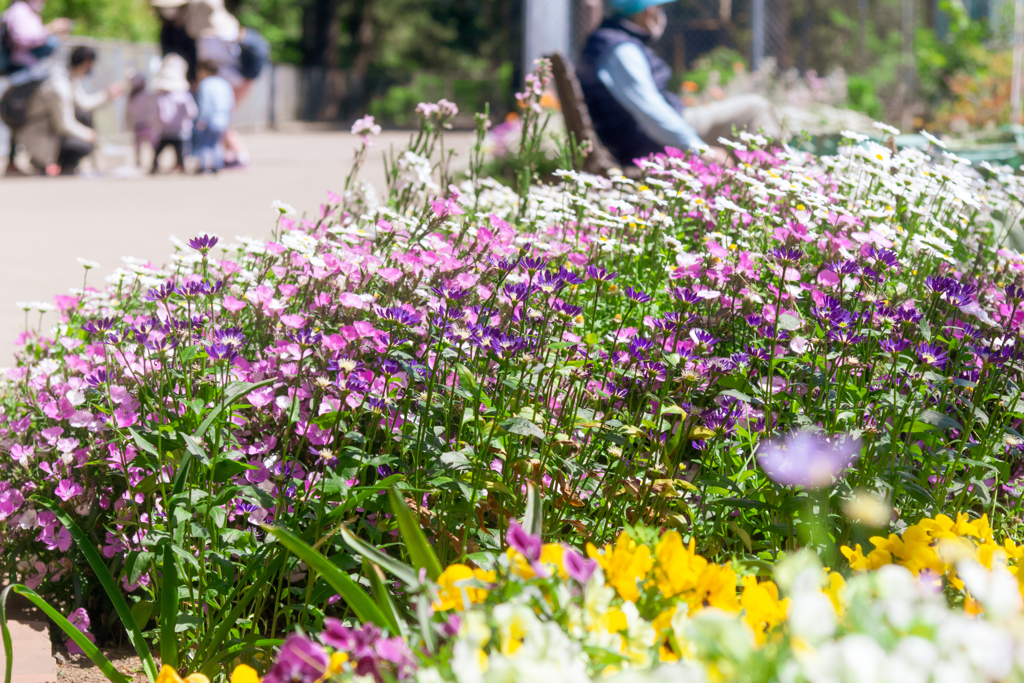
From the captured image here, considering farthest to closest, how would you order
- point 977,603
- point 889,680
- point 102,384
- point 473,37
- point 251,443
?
point 473,37 → point 251,443 → point 102,384 → point 977,603 → point 889,680

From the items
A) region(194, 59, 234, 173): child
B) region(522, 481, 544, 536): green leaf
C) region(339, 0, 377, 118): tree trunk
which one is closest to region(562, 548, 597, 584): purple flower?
region(522, 481, 544, 536): green leaf

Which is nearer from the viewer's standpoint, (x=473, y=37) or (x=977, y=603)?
(x=977, y=603)

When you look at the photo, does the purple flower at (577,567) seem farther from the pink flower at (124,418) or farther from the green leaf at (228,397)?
the pink flower at (124,418)

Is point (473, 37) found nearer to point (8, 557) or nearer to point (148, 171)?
point (148, 171)

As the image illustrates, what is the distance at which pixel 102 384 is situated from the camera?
2006 mm

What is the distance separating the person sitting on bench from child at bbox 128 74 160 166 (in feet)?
27.6

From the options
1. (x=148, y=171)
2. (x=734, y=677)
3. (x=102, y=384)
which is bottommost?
(x=148, y=171)

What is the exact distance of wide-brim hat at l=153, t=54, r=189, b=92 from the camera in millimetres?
12562

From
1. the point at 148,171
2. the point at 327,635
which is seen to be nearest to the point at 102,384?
the point at 327,635

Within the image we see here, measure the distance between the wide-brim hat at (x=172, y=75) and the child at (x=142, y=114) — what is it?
7.7 inches

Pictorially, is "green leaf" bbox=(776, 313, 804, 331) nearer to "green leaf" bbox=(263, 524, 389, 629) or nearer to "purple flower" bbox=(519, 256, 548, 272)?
"purple flower" bbox=(519, 256, 548, 272)

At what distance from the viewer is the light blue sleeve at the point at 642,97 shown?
18.0 ft

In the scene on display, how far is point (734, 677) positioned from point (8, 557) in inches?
69.9

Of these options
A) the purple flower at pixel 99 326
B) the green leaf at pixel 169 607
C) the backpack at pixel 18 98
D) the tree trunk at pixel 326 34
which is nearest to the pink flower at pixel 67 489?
the purple flower at pixel 99 326
